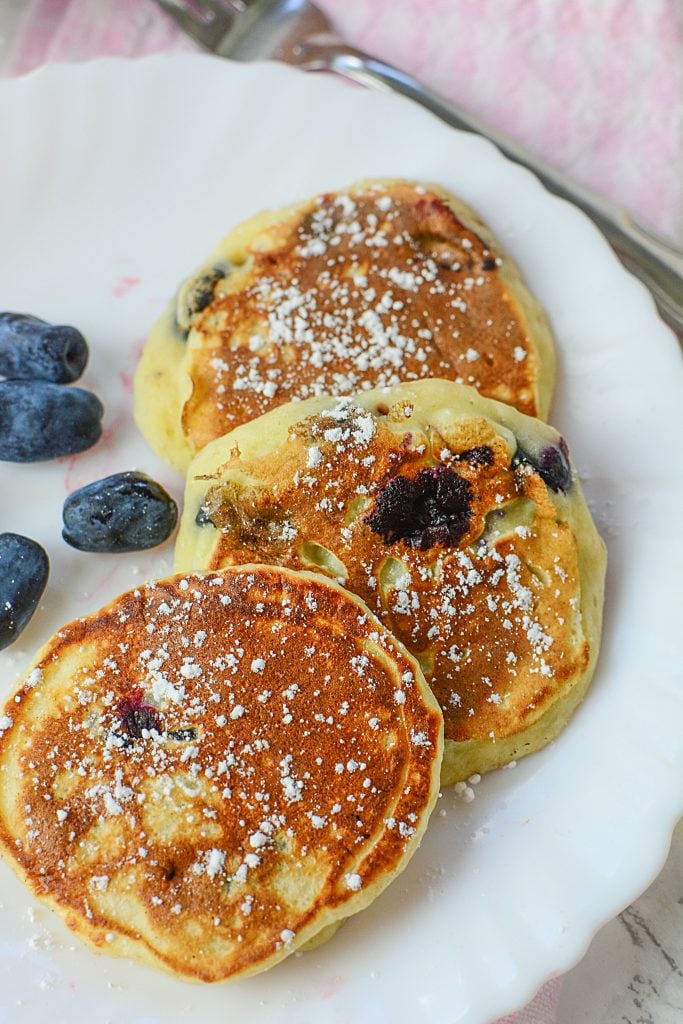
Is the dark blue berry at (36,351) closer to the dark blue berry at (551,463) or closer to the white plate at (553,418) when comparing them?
the white plate at (553,418)

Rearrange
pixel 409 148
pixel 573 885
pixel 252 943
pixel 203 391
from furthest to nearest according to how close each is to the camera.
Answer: pixel 409 148 → pixel 203 391 → pixel 573 885 → pixel 252 943

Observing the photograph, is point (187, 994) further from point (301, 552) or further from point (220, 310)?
point (220, 310)

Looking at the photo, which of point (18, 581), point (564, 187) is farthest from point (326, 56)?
point (18, 581)

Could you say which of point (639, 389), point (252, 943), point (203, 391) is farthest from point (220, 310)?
point (252, 943)

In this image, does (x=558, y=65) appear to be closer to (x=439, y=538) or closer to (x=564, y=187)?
(x=564, y=187)

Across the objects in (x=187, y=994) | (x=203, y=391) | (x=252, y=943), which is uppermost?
(x=203, y=391)
